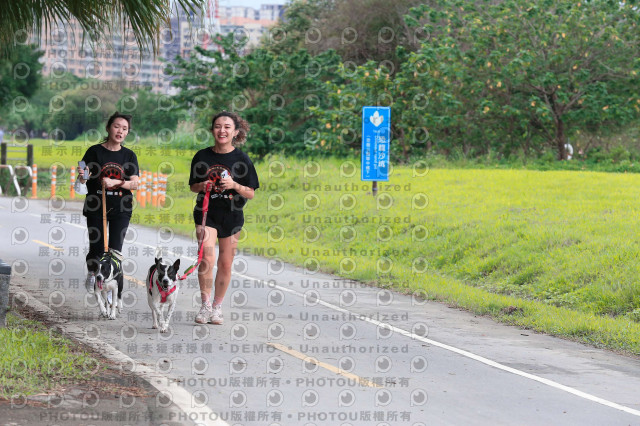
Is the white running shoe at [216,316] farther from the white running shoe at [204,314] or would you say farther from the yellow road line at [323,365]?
the yellow road line at [323,365]

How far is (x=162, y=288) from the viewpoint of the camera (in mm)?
9516

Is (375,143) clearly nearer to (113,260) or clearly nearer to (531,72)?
(531,72)

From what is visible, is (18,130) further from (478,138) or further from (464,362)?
(464,362)

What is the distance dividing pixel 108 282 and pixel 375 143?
12344 mm

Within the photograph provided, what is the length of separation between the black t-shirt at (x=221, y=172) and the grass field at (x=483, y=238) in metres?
3.89

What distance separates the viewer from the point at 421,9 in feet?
120

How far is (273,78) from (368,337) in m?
30.5

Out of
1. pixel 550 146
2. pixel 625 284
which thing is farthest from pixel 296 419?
pixel 550 146

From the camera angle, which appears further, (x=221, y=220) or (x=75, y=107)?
(x=75, y=107)

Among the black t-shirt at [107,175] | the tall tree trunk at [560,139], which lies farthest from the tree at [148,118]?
the black t-shirt at [107,175]

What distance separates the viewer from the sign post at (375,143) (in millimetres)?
21672

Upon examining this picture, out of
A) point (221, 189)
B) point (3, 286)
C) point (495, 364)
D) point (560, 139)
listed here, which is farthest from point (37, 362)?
point (560, 139)

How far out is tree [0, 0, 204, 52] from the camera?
10734mm

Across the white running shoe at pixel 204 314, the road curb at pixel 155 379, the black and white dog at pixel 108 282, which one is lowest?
the road curb at pixel 155 379
